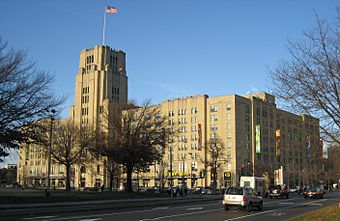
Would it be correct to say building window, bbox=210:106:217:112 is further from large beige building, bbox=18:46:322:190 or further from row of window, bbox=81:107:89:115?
row of window, bbox=81:107:89:115

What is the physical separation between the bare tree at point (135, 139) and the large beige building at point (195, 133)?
161 ft

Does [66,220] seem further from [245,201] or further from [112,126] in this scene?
[112,126]

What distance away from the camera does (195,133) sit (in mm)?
128750

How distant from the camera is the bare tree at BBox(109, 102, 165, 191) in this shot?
5169cm

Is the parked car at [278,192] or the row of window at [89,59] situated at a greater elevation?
the row of window at [89,59]

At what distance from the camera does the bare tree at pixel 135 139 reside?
51688mm

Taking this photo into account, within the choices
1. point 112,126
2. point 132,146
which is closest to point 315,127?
point 132,146

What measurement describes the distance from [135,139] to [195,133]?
77.2 meters

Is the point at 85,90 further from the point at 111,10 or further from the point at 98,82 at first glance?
the point at 111,10

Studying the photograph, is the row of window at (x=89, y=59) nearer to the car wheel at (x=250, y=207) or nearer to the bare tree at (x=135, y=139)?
the bare tree at (x=135, y=139)

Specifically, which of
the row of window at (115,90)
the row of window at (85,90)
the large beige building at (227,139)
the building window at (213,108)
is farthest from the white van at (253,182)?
the row of window at (85,90)


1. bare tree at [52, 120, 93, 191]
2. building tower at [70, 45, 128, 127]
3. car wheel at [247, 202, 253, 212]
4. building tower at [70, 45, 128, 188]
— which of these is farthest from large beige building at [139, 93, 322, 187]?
car wheel at [247, 202, 253, 212]

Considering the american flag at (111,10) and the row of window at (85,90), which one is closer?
the american flag at (111,10)

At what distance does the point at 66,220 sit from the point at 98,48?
5223 inches
